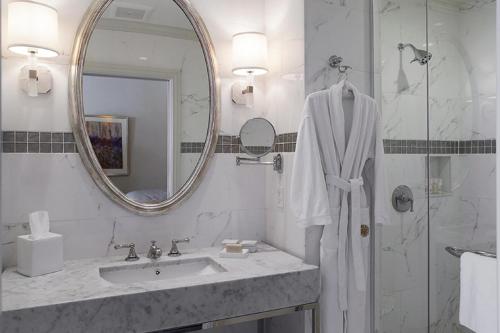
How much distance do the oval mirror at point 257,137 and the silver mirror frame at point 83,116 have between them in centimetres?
17

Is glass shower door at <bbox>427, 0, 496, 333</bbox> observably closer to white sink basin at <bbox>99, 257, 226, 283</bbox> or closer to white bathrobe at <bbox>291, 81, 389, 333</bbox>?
white bathrobe at <bbox>291, 81, 389, 333</bbox>

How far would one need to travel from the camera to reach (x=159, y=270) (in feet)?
5.83

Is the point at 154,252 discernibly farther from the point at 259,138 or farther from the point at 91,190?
the point at 259,138

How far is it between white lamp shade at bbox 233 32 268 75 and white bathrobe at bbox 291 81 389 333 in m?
0.44

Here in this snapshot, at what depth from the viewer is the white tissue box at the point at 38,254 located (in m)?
1.53

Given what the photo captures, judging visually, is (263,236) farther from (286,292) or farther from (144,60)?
(144,60)

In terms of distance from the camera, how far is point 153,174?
76.4 inches

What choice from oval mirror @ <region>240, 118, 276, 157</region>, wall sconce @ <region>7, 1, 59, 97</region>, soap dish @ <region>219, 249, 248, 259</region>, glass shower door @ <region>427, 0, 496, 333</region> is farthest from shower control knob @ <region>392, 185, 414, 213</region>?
wall sconce @ <region>7, 1, 59, 97</region>

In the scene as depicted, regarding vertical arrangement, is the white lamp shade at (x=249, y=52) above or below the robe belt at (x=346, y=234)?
above

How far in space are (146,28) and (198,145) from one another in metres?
0.64

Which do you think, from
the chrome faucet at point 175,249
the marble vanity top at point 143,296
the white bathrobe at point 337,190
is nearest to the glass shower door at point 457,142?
the white bathrobe at point 337,190

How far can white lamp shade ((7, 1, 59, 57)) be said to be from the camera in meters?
1.61

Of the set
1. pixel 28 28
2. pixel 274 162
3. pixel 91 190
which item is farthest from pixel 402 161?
pixel 28 28

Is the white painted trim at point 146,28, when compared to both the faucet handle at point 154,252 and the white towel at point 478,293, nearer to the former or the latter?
the faucet handle at point 154,252
